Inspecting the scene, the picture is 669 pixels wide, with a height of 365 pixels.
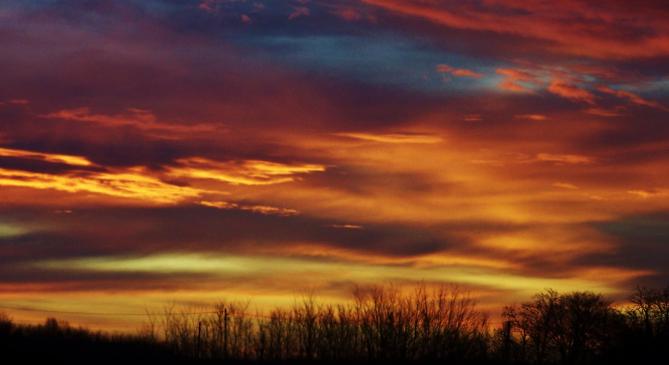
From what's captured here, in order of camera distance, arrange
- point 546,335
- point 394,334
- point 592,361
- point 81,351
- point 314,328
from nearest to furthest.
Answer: point 81,351
point 394,334
point 314,328
point 592,361
point 546,335

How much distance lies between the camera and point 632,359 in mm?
57875

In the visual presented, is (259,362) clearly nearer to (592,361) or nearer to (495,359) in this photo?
(495,359)

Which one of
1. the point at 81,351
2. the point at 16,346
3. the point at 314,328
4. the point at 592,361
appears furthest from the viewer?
the point at 592,361

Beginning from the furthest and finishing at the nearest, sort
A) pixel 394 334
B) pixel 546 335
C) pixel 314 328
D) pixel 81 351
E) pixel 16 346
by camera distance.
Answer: pixel 546 335, pixel 314 328, pixel 394 334, pixel 81 351, pixel 16 346

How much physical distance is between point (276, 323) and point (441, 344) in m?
13.9

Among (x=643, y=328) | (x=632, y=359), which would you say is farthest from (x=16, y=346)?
(x=643, y=328)

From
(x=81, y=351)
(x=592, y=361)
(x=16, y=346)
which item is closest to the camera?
(x=16, y=346)

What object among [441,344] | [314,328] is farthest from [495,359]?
[314,328]

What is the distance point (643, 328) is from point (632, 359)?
46.6 feet

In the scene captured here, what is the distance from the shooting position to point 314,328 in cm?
6278

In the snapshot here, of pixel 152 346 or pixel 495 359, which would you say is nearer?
pixel 495 359

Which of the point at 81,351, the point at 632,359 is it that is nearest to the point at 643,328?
the point at 632,359

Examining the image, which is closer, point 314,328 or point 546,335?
point 314,328

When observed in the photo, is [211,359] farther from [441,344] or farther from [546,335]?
[546,335]
